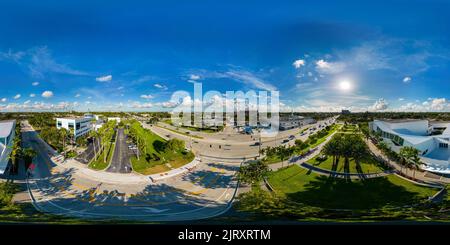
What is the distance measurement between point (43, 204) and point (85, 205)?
27.4 inches

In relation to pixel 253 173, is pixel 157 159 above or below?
above

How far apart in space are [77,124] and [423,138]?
22.4 ft

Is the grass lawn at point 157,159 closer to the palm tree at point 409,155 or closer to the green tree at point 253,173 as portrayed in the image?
the green tree at point 253,173

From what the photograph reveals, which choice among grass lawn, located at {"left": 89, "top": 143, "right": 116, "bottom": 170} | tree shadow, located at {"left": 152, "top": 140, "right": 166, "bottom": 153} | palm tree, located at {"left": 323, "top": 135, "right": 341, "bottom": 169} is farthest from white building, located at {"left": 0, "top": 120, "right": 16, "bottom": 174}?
palm tree, located at {"left": 323, "top": 135, "right": 341, "bottom": 169}

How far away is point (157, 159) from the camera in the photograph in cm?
362

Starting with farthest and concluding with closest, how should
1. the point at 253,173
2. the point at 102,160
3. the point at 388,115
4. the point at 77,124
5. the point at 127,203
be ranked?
the point at 388,115, the point at 77,124, the point at 102,160, the point at 253,173, the point at 127,203

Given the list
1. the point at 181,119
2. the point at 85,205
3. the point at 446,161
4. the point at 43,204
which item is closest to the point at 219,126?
the point at 181,119

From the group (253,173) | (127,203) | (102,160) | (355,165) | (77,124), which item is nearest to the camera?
(127,203)

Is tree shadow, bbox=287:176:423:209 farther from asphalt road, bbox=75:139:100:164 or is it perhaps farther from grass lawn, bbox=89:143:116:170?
asphalt road, bbox=75:139:100:164

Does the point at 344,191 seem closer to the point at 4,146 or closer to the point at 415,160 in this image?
the point at 415,160

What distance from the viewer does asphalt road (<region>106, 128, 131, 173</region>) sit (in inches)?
139

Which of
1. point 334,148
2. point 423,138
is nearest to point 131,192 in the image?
point 334,148

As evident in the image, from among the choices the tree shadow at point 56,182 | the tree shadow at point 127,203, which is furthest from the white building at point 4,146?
the tree shadow at point 127,203

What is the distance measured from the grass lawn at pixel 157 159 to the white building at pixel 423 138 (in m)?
3.79
